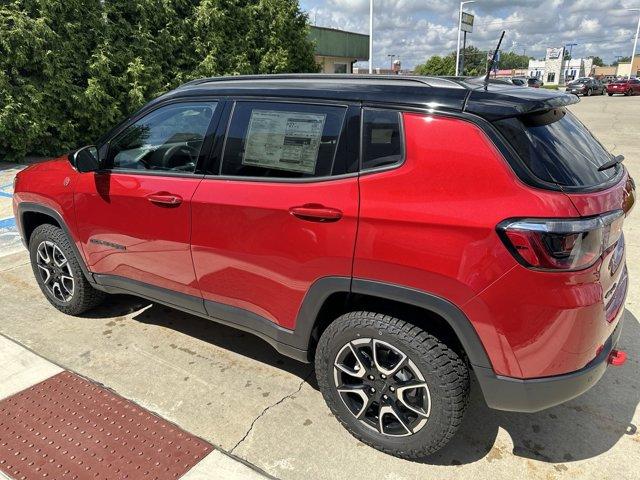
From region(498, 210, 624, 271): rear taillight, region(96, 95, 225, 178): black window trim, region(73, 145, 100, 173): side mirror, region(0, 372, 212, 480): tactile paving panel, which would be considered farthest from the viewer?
region(73, 145, 100, 173): side mirror

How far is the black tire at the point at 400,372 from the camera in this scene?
2.12 m

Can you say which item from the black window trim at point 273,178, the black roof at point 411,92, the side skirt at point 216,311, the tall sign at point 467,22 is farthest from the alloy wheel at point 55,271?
the tall sign at point 467,22

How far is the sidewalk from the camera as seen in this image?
230 centimetres

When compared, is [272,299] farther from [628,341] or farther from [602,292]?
[628,341]

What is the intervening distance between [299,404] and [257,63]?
12854 millimetres

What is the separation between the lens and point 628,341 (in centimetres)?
328

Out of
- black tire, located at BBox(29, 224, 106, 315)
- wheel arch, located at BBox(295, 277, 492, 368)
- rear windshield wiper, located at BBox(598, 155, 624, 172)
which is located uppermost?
rear windshield wiper, located at BBox(598, 155, 624, 172)

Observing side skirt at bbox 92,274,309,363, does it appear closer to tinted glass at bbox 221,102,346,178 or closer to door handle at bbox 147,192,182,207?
door handle at bbox 147,192,182,207

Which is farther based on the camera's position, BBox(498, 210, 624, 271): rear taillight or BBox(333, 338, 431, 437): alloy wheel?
BBox(333, 338, 431, 437): alloy wheel

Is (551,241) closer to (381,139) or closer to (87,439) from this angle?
(381,139)

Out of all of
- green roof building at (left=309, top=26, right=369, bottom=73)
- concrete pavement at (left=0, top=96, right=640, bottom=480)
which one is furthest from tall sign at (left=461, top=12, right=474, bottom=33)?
concrete pavement at (left=0, top=96, right=640, bottom=480)

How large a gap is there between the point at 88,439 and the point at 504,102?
2.63 metres

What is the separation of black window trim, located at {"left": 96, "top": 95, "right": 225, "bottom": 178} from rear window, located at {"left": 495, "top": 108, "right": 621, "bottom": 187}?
5.10ft

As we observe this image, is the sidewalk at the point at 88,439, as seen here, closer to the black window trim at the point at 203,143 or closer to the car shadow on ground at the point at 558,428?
the car shadow on ground at the point at 558,428
